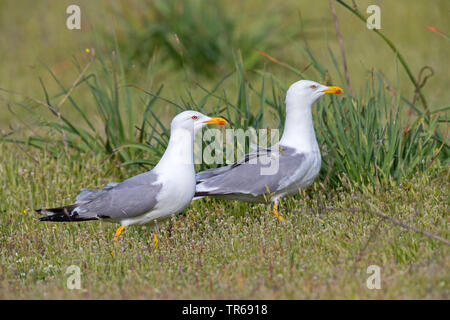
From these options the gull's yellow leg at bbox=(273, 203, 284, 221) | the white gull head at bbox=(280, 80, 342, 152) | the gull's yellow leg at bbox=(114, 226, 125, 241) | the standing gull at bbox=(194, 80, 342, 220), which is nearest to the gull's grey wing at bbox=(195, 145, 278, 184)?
the standing gull at bbox=(194, 80, 342, 220)

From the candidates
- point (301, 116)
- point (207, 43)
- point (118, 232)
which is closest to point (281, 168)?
point (301, 116)

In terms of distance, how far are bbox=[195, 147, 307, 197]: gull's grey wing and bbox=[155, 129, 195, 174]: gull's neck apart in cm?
38

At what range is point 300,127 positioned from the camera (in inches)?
211

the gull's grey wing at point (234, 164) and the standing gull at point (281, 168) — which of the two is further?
the gull's grey wing at point (234, 164)

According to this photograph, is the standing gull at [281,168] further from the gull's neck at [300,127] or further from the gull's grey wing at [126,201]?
the gull's grey wing at [126,201]

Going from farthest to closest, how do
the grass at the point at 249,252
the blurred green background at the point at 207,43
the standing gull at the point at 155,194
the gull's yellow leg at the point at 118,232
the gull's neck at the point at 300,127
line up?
the blurred green background at the point at 207,43 < the gull's neck at the point at 300,127 < the gull's yellow leg at the point at 118,232 < the standing gull at the point at 155,194 < the grass at the point at 249,252

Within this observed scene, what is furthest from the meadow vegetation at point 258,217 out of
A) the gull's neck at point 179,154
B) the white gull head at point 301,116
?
the gull's neck at point 179,154

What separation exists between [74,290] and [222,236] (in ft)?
4.10

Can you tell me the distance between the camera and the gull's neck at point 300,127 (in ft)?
17.5

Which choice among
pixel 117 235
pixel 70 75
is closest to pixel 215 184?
pixel 117 235

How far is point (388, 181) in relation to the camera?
5.56 meters

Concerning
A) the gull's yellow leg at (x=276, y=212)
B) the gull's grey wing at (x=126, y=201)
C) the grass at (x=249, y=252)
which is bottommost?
the grass at (x=249, y=252)

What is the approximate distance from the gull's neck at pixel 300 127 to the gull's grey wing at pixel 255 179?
0.09m

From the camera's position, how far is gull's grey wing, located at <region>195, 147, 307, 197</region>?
5.19 meters
